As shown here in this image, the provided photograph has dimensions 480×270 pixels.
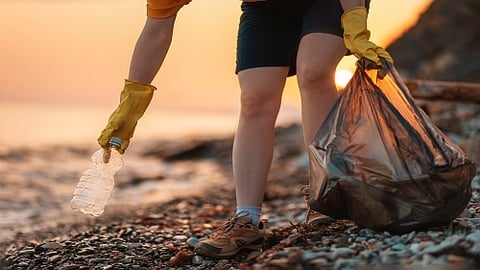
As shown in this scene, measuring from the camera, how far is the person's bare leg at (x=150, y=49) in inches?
146

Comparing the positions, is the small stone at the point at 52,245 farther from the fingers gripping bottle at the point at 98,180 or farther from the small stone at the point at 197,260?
the small stone at the point at 197,260

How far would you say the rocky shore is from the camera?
316 cm

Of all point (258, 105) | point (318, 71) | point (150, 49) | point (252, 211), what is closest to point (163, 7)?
point (150, 49)

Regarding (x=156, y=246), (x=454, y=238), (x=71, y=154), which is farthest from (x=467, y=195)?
(x=71, y=154)

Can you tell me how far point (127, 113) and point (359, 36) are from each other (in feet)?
3.33

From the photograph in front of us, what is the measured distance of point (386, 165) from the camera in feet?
11.1

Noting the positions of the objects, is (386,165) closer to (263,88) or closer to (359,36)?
(359,36)

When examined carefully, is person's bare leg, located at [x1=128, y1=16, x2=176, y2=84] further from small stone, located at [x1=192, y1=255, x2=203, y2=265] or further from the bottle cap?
small stone, located at [x1=192, y1=255, x2=203, y2=265]

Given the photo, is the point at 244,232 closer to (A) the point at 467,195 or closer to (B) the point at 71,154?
(A) the point at 467,195

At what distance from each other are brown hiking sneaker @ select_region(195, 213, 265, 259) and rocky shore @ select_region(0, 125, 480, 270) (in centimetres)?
4

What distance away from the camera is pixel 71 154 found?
14.8 m

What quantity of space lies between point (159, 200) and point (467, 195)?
5333mm

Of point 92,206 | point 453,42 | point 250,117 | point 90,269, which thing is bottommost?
point 90,269

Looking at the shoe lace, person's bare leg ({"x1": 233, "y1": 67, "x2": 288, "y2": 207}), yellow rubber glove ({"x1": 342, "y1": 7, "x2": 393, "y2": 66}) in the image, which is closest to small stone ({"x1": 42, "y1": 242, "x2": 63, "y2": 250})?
Result: the shoe lace
